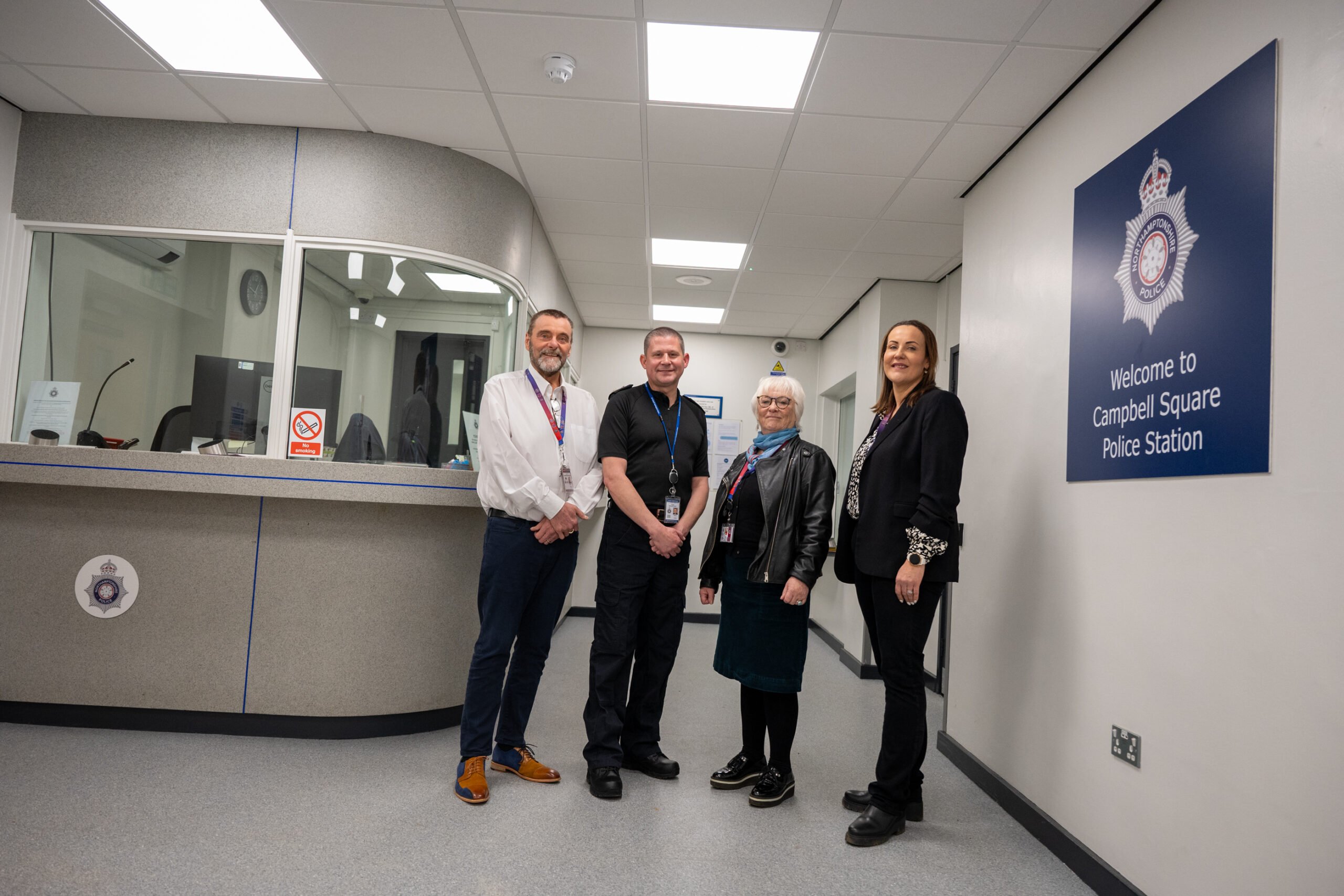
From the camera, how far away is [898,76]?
9.41ft

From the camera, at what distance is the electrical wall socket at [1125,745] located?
2186 millimetres

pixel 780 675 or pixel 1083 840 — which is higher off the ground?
pixel 780 675

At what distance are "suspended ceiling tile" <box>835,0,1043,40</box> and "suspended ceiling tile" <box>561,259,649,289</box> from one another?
3065mm

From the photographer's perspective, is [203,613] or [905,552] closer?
[905,552]

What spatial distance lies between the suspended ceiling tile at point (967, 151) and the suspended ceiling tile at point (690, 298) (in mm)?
2634

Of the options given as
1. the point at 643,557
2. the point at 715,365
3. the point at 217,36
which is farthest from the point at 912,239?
the point at 217,36

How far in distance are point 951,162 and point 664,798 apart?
2880 mm

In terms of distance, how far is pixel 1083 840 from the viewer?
2393 millimetres

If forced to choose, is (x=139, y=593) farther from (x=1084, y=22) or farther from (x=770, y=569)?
(x=1084, y=22)

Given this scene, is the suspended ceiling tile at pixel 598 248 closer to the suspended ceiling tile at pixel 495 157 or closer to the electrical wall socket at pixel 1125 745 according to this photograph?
the suspended ceiling tile at pixel 495 157

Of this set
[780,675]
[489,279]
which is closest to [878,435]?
[780,675]

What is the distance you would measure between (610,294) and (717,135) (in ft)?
9.91

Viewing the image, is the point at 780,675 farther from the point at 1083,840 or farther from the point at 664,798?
the point at 1083,840

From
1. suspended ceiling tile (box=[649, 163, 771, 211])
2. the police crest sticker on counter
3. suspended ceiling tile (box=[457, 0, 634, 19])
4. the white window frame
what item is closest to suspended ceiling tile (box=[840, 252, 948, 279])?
suspended ceiling tile (box=[649, 163, 771, 211])
